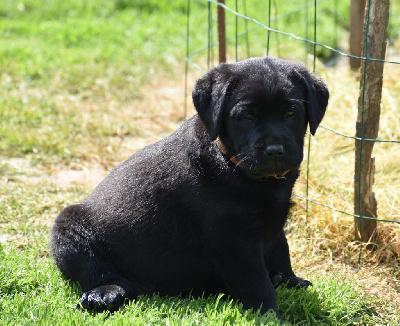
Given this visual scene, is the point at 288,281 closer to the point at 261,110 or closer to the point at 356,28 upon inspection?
the point at 261,110

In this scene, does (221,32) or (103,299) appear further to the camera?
(221,32)

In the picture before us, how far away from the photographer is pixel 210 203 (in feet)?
12.4

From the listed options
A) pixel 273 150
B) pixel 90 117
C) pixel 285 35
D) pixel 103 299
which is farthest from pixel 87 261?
pixel 285 35

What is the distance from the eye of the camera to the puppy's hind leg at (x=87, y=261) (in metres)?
3.99

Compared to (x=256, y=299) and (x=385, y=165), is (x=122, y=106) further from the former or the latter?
(x=256, y=299)

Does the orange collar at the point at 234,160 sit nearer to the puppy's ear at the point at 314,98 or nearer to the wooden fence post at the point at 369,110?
the puppy's ear at the point at 314,98

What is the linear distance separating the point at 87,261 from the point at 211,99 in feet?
4.04

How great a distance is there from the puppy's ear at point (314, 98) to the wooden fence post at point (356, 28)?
424 cm

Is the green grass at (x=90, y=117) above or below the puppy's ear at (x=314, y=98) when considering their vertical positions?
below

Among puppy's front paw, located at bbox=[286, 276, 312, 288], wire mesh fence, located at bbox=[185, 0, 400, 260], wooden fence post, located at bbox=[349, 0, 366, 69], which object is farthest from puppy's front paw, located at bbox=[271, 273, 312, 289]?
wooden fence post, located at bbox=[349, 0, 366, 69]

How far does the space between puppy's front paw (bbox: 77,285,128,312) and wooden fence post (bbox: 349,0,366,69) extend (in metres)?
4.99

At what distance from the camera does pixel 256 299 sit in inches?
149

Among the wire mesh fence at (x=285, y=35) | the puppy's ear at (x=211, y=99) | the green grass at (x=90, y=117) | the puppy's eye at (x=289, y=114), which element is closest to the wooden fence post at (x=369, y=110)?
the green grass at (x=90, y=117)

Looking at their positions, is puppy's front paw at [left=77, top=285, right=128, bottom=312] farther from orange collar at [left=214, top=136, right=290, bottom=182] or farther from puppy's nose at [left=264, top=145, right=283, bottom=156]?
puppy's nose at [left=264, top=145, right=283, bottom=156]
